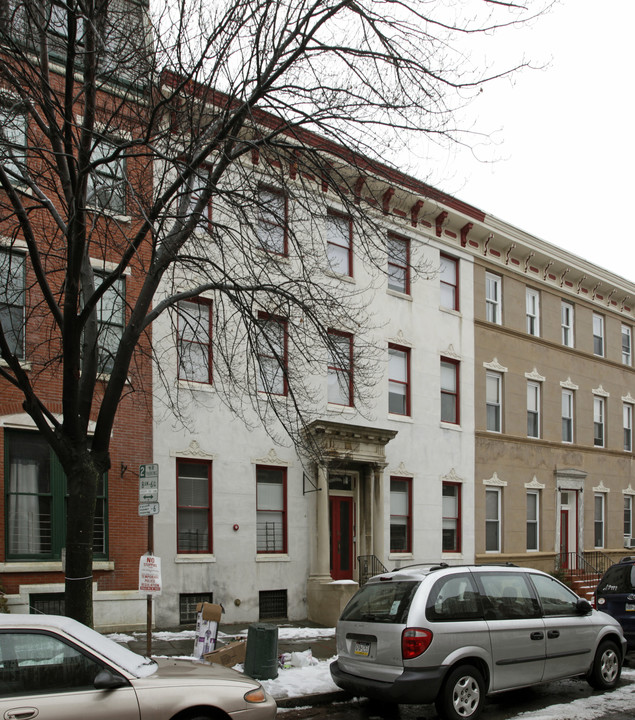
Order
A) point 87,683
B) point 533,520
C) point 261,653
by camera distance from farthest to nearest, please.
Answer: point 533,520 → point 261,653 → point 87,683

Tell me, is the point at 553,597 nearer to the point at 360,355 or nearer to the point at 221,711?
the point at 360,355

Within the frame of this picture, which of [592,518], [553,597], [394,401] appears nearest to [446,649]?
[553,597]

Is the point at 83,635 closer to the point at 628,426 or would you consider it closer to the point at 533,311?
the point at 533,311

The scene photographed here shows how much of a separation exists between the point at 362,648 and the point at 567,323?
66.7 ft

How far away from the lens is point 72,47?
8.58 metres

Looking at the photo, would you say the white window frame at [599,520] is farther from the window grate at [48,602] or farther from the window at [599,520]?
the window grate at [48,602]

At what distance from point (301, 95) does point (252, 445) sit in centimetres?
905

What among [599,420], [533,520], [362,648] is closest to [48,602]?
[362,648]

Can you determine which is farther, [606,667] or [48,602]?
[48,602]

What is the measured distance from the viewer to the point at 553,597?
10211mm

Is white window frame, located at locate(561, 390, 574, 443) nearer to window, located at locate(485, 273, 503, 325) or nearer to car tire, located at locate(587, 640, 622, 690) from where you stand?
window, located at locate(485, 273, 503, 325)

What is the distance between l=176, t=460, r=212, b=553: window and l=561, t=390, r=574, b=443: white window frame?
1431 cm

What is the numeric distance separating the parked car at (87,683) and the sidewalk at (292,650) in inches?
130

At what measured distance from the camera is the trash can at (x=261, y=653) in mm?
10141
